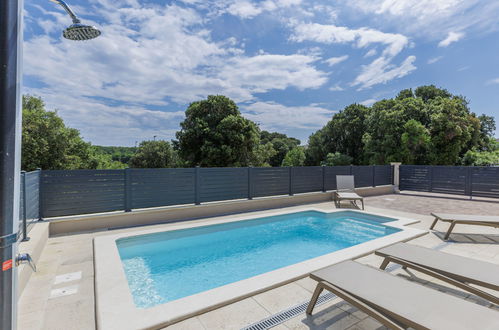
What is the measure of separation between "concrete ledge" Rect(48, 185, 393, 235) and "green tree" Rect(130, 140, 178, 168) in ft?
94.6

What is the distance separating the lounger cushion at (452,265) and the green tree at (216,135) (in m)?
17.2

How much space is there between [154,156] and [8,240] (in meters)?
37.5

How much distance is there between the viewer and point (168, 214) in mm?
7410

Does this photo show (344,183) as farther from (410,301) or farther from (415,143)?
(415,143)

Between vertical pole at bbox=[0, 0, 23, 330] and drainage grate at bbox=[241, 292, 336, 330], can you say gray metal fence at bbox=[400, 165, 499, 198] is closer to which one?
drainage grate at bbox=[241, 292, 336, 330]

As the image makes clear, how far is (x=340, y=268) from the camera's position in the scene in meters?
2.89

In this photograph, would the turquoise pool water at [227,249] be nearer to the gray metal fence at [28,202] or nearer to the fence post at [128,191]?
the fence post at [128,191]

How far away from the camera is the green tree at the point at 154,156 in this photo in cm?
3628

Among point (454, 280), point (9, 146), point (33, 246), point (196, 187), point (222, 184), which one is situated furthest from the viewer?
point (222, 184)

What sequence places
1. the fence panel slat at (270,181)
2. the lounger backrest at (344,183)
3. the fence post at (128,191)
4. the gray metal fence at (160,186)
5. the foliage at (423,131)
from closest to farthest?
the gray metal fence at (160,186)
the fence post at (128,191)
the fence panel slat at (270,181)
the lounger backrest at (344,183)
the foliage at (423,131)

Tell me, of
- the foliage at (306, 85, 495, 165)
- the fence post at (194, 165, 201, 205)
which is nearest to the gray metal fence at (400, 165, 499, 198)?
Answer: the foliage at (306, 85, 495, 165)

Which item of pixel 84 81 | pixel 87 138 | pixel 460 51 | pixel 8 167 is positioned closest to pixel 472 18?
pixel 460 51

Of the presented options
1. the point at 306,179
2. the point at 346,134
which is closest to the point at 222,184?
the point at 306,179

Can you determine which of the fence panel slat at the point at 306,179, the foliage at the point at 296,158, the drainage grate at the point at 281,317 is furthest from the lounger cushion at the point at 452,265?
the foliage at the point at 296,158
